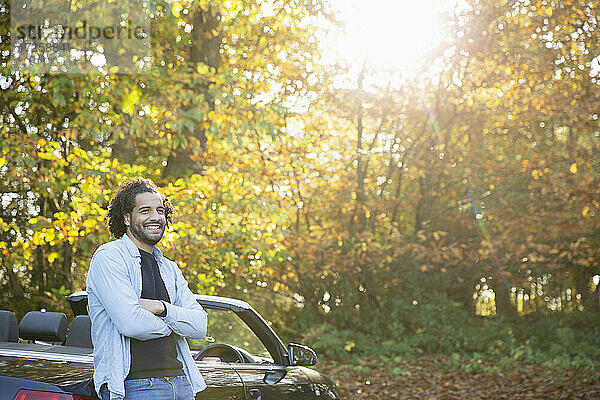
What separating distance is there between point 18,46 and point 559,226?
431 inches

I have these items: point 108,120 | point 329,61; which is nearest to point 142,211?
point 108,120

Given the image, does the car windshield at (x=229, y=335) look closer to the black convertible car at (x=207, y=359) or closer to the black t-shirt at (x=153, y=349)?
the black convertible car at (x=207, y=359)

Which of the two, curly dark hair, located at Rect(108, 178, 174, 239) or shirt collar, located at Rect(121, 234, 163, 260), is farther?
curly dark hair, located at Rect(108, 178, 174, 239)

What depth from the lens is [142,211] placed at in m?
3.70

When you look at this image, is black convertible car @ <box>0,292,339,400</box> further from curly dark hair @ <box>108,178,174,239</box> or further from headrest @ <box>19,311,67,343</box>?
curly dark hair @ <box>108,178,174,239</box>

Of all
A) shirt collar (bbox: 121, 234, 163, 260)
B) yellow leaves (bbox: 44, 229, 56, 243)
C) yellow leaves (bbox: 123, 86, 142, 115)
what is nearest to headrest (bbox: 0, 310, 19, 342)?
shirt collar (bbox: 121, 234, 163, 260)

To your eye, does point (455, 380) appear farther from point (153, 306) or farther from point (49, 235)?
point (153, 306)

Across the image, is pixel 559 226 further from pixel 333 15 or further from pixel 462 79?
pixel 333 15

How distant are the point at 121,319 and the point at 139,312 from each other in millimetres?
82

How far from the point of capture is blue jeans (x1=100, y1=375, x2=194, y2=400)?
340 cm

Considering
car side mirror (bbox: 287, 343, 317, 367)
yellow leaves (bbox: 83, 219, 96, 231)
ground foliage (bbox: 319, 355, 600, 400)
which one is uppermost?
yellow leaves (bbox: 83, 219, 96, 231)

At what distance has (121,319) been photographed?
334cm

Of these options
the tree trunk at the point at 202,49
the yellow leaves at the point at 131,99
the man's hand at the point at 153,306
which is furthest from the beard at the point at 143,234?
the tree trunk at the point at 202,49

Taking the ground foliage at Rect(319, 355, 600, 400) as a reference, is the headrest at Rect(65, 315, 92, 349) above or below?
above
